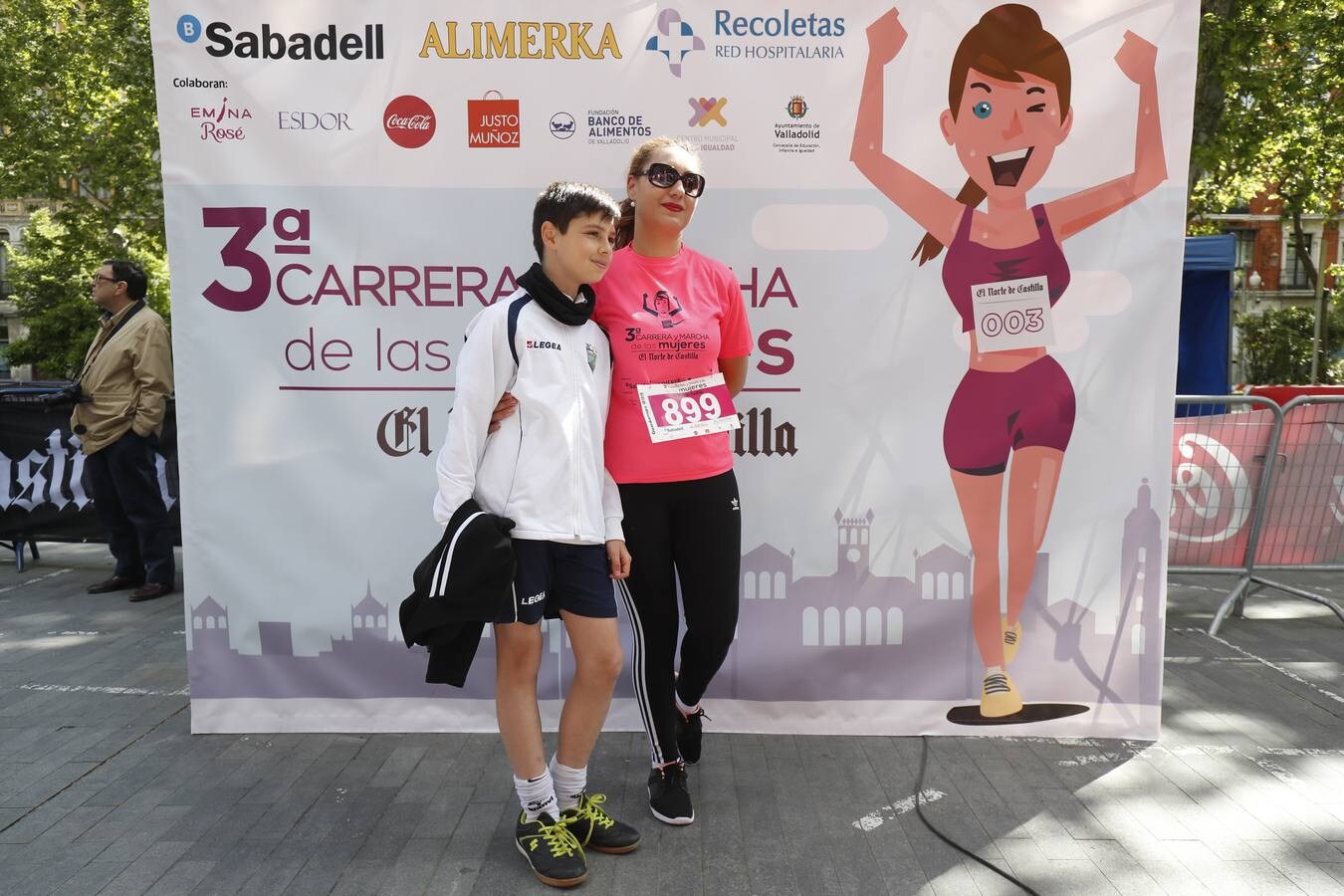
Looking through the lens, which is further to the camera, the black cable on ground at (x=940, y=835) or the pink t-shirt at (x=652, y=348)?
the pink t-shirt at (x=652, y=348)

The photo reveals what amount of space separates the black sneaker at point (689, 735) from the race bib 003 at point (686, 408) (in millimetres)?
1083

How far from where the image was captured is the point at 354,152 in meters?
3.88

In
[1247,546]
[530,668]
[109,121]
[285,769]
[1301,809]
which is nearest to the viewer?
[530,668]

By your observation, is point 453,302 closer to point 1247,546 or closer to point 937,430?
point 937,430

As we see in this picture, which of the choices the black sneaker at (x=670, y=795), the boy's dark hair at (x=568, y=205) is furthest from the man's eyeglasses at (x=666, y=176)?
→ the black sneaker at (x=670, y=795)

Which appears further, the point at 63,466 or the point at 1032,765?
the point at 63,466

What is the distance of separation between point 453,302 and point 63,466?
4940 mm

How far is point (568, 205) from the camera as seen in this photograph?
9.62ft

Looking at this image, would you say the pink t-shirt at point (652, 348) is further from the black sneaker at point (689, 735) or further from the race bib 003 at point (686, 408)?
the black sneaker at point (689, 735)

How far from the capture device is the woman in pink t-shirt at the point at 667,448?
3197 millimetres

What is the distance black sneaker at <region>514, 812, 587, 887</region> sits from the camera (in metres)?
2.90

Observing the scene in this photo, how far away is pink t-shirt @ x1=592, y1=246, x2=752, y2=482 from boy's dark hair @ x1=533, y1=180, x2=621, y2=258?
11.9 inches

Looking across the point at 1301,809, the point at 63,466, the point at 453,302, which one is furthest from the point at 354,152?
the point at 63,466

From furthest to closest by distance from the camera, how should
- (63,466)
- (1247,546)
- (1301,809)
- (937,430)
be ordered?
(63,466) → (1247,546) → (937,430) → (1301,809)
